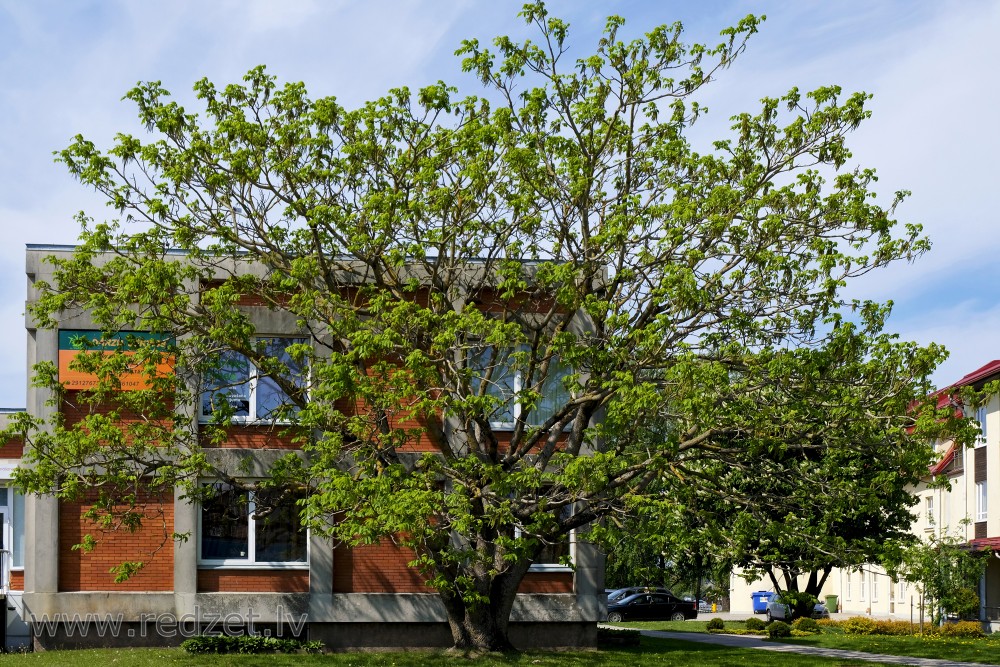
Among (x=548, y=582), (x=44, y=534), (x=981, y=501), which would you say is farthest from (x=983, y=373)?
(x=44, y=534)

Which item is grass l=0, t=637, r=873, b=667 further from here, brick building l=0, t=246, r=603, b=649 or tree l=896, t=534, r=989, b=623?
tree l=896, t=534, r=989, b=623

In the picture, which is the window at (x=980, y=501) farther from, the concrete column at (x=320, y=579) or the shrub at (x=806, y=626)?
the concrete column at (x=320, y=579)

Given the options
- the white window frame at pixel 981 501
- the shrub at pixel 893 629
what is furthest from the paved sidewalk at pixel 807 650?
the white window frame at pixel 981 501

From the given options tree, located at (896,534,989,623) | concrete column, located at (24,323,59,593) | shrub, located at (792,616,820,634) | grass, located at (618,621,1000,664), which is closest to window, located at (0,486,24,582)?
concrete column, located at (24,323,59,593)

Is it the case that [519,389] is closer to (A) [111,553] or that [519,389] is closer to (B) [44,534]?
(A) [111,553]

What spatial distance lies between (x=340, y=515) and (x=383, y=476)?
654 centimetres

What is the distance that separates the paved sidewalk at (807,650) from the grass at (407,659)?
47.3 inches

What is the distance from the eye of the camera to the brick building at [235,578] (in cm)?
2330

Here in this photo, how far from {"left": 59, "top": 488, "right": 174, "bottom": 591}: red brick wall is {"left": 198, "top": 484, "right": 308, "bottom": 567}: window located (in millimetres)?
770

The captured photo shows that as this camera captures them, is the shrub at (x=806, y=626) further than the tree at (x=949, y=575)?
Yes

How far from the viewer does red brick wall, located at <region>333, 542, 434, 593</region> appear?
945 inches

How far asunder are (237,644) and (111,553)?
3.73 metres

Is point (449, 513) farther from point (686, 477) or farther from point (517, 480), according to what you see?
point (686, 477)

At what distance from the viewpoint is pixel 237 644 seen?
21875 mm
